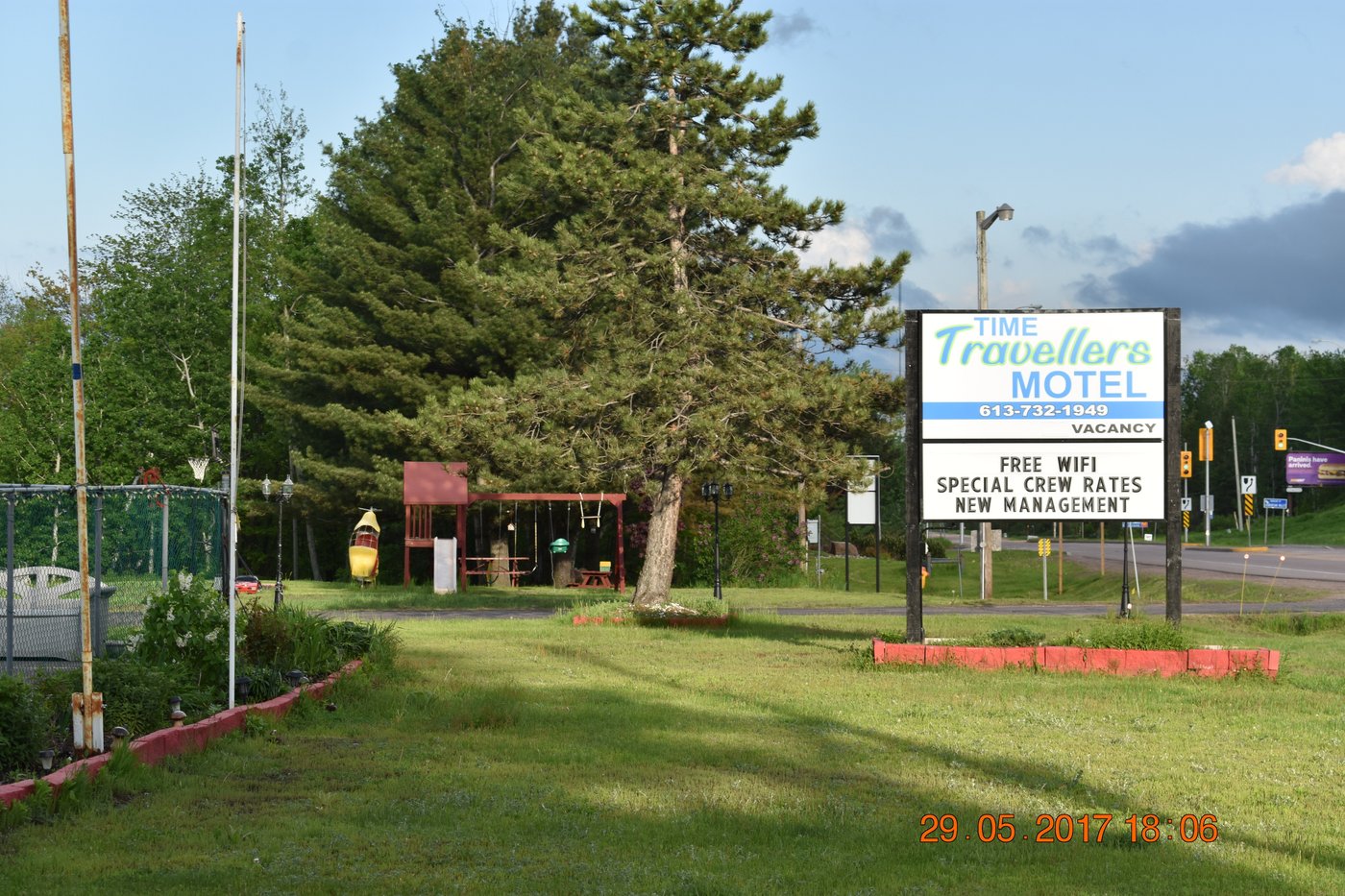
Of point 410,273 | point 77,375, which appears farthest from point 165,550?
point 410,273

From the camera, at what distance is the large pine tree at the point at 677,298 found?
85.9 ft

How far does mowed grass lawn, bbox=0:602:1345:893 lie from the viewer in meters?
7.11

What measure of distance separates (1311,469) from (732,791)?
4808 inches

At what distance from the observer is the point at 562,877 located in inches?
Result: 276

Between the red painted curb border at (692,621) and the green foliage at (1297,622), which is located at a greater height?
the red painted curb border at (692,621)

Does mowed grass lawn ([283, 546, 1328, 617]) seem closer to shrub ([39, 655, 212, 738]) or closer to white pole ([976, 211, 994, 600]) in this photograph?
white pole ([976, 211, 994, 600])

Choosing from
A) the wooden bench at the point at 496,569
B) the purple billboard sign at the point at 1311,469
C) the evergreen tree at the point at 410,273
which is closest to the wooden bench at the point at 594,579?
the wooden bench at the point at 496,569

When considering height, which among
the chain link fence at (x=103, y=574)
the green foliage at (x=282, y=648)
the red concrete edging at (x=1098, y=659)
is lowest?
the red concrete edging at (x=1098, y=659)

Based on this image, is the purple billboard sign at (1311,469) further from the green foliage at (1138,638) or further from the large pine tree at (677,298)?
the green foliage at (1138,638)

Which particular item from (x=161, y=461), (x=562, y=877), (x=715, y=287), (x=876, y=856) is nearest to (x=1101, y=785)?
(x=876, y=856)

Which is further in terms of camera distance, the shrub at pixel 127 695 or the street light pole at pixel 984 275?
the street light pole at pixel 984 275

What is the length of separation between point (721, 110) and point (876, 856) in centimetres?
2192

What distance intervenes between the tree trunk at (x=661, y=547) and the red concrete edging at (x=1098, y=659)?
33.9ft
